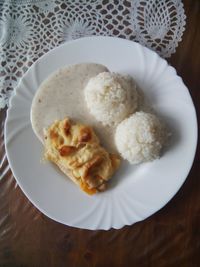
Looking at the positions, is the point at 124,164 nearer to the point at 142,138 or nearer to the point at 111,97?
the point at 142,138

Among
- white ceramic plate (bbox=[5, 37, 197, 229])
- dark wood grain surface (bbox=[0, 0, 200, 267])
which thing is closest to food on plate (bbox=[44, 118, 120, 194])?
white ceramic plate (bbox=[5, 37, 197, 229])

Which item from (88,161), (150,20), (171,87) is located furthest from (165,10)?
(88,161)

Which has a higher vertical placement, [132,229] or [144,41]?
[144,41]

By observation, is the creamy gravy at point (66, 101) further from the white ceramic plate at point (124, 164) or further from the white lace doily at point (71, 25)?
the white lace doily at point (71, 25)

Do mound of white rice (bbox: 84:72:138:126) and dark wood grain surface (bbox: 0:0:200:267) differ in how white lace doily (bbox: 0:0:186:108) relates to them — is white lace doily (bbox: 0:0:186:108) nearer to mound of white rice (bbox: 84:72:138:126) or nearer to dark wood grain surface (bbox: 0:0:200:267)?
mound of white rice (bbox: 84:72:138:126)

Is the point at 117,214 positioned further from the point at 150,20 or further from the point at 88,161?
the point at 150,20

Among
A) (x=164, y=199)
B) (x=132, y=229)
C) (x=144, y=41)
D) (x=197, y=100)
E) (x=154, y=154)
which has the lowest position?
(x=132, y=229)

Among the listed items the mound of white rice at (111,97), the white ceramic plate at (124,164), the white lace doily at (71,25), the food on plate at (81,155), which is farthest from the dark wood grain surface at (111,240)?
the white lace doily at (71,25)
